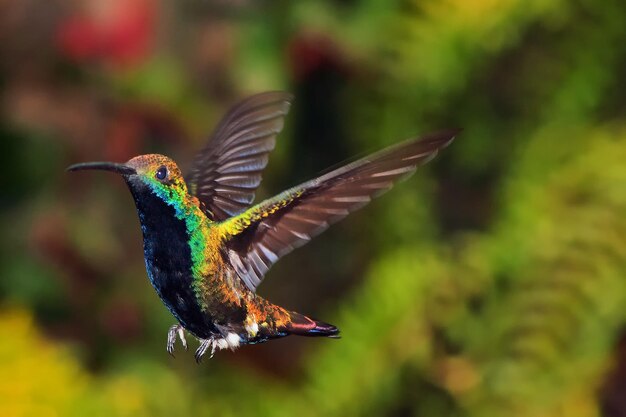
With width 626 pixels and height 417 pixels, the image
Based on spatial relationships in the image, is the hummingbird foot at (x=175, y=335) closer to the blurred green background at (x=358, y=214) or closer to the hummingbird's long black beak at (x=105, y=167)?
the hummingbird's long black beak at (x=105, y=167)

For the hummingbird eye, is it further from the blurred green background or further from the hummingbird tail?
the blurred green background

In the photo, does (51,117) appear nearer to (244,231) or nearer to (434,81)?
(434,81)

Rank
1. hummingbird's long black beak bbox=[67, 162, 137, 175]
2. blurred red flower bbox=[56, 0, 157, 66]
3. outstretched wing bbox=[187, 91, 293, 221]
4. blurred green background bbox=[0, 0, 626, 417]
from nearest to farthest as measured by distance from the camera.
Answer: hummingbird's long black beak bbox=[67, 162, 137, 175] → outstretched wing bbox=[187, 91, 293, 221] → blurred green background bbox=[0, 0, 626, 417] → blurred red flower bbox=[56, 0, 157, 66]

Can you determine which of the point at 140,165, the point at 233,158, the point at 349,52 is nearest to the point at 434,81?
the point at 349,52

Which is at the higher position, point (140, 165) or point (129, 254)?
point (140, 165)

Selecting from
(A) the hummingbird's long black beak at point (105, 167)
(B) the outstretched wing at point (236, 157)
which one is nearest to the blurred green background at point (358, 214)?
(B) the outstretched wing at point (236, 157)

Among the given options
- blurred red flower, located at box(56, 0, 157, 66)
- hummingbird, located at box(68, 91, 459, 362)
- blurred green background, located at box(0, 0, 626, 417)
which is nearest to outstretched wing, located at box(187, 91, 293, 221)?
hummingbird, located at box(68, 91, 459, 362)

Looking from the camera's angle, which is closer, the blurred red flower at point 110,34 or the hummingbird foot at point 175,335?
the hummingbird foot at point 175,335
